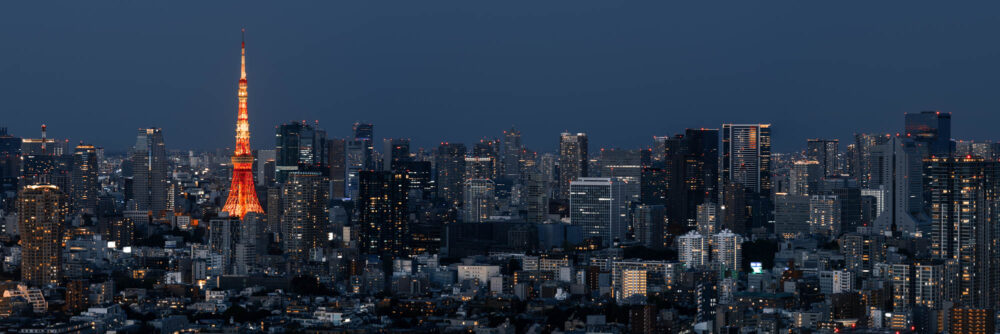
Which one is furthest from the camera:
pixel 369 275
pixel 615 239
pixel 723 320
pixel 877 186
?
pixel 877 186

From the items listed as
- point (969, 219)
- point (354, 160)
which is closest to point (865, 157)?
point (354, 160)

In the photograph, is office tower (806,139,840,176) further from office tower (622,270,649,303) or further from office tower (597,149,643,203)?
office tower (622,270,649,303)

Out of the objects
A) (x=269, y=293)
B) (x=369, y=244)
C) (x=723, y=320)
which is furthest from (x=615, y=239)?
(x=723, y=320)

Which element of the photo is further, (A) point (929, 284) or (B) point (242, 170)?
(B) point (242, 170)

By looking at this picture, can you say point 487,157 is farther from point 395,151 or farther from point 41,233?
point 41,233

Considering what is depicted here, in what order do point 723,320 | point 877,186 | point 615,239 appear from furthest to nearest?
point 877,186
point 615,239
point 723,320

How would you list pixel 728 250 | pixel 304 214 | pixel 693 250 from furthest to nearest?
pixel 304 214 < pixel 693 250 < pixel 728 250

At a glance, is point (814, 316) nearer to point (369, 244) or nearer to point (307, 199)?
point (369, 244)
